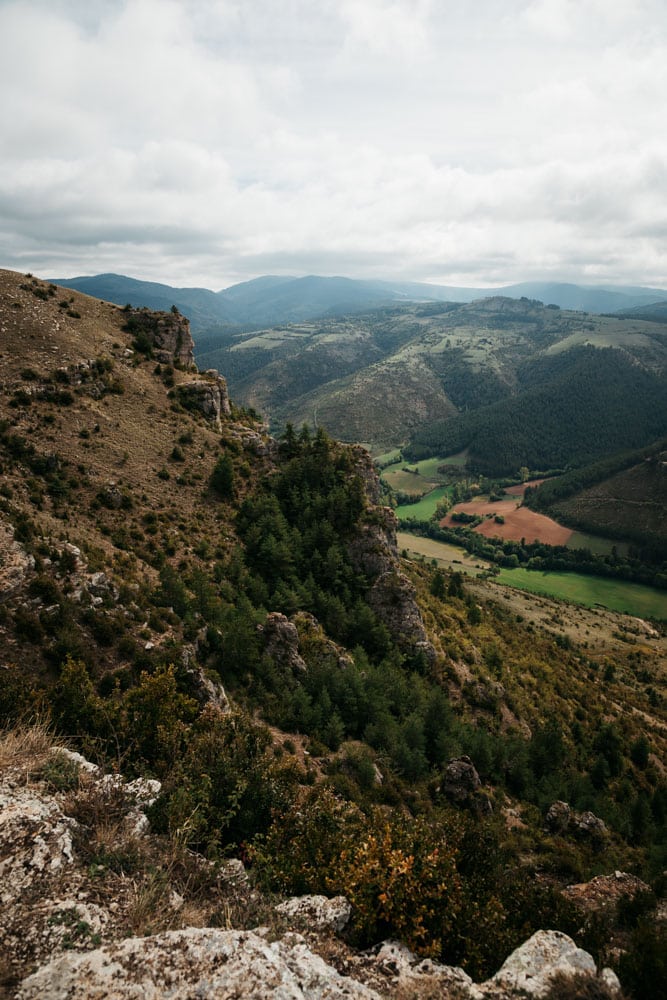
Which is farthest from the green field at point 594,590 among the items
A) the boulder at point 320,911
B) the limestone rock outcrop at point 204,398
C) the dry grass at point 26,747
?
the dry grass at point 26,747

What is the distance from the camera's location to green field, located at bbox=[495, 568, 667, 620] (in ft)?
552

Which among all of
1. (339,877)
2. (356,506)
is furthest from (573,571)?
(339,877)

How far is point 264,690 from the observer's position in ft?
110

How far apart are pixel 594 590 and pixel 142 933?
20364 centimetres

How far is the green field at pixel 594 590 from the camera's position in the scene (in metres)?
168

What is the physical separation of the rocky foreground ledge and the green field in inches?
7062

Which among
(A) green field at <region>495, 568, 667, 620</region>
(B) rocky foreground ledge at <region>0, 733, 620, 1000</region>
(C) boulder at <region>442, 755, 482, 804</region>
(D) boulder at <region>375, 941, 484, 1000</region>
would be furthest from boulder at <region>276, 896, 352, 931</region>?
(A) green field at <region>495, 568, 667, 620</region>

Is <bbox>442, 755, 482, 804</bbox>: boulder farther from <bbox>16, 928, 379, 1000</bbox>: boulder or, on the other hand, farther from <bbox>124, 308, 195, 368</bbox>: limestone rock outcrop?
<bbox>124, 308, 195, 368</bbox>: limestone rock outcrop

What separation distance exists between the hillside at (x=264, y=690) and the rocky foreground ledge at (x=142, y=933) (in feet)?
0.49

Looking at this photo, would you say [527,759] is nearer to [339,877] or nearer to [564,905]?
[564,905]

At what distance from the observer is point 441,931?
1286 cm

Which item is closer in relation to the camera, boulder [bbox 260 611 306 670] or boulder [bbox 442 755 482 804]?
boulder [bbox 442 755 482 804]

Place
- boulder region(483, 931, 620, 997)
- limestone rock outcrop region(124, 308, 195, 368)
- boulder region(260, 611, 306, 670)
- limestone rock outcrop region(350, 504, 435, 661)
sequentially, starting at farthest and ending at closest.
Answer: limestone rock outcrop region(124, 308, 195, 368) → limestone rock outcrop region(350, 504, 435, 661) → boulder region(260, 611, 306, 670) → boulder region(483, 931, 620, 997)

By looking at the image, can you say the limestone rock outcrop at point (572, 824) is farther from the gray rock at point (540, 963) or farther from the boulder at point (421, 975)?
the boulder at point (421, 975)
